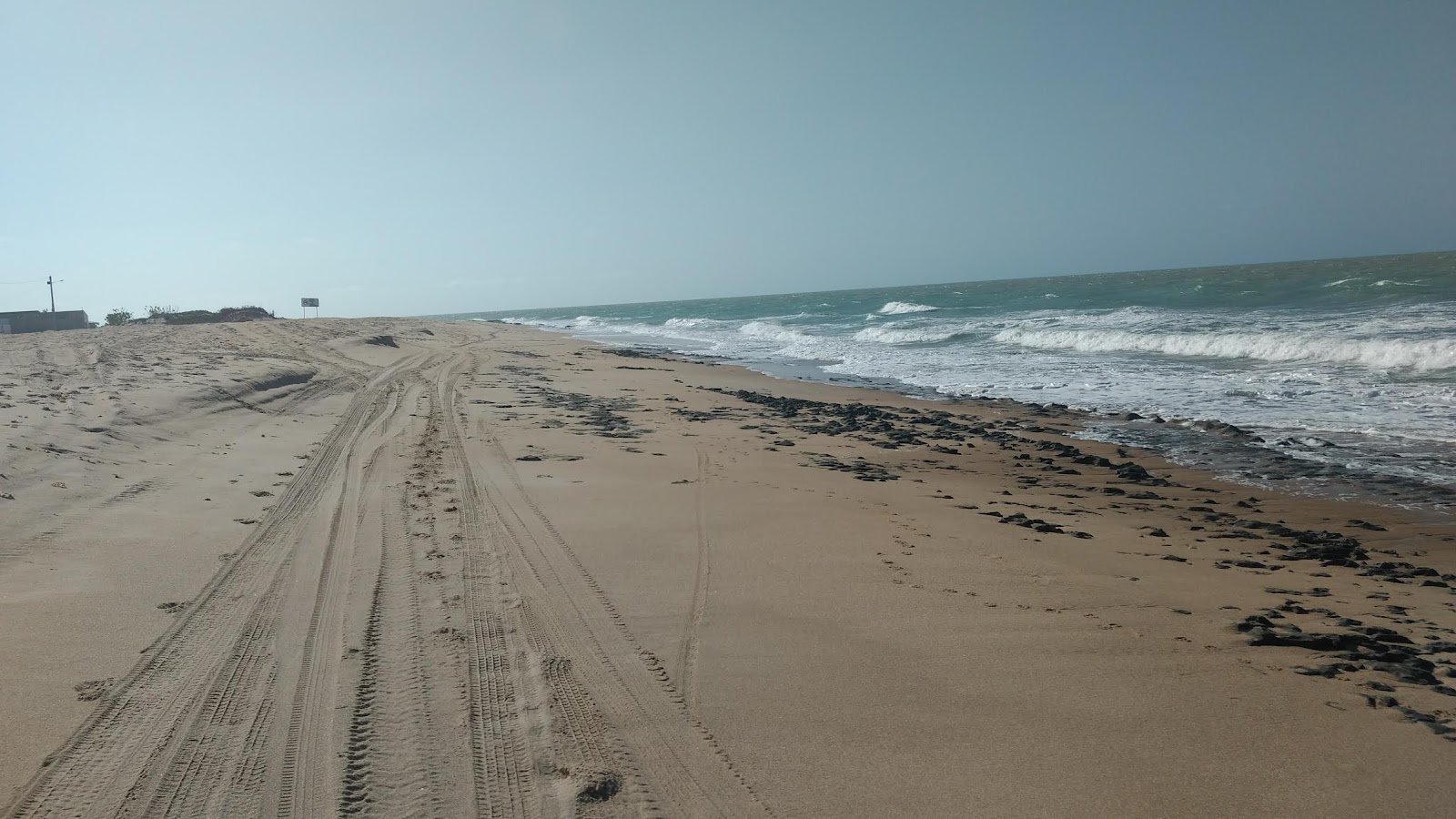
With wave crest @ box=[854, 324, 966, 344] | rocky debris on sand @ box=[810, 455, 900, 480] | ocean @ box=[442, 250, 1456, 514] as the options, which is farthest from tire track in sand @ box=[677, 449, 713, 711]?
wave crest @ box=[854, 324, 966, 344]

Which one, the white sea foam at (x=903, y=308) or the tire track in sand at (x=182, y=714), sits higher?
the white sea foam at (x=903, y=308)

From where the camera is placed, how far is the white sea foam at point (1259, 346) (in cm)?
1484

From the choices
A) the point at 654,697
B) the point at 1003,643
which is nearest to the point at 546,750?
the point at 654,697

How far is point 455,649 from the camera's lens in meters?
3.79

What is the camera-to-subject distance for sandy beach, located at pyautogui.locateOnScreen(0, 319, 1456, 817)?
281 centimetres

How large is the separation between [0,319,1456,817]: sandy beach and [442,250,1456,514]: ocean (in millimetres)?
1571

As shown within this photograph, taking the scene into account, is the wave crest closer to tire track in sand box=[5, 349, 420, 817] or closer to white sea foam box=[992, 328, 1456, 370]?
white sea foam box=[992, 328, 1456, 370]

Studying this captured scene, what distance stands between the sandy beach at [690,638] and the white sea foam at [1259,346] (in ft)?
34.2

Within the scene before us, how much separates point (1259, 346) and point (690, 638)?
1924cm

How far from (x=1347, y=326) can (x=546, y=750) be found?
2397 centimetres

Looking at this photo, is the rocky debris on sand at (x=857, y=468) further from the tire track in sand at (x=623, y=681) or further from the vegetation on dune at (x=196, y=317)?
the vegetation on dune at (x=196, y=317)

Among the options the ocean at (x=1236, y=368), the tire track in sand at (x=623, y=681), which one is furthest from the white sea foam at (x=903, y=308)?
the tire track in sand at (x=623, y=681)

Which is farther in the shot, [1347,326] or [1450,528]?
[1347,326]

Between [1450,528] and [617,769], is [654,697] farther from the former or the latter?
[1450,528]
